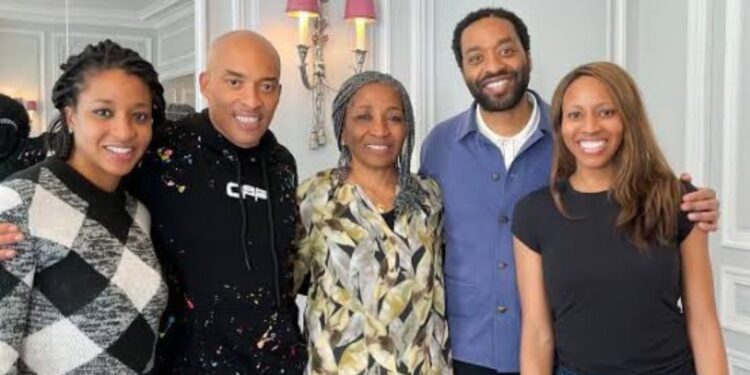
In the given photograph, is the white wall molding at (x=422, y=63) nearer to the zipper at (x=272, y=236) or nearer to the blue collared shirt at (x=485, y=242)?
the blue collared shirt at (x=485, y=242)

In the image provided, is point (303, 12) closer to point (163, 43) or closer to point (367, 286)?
point (163, 43)

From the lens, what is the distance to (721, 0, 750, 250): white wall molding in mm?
Result: 2369

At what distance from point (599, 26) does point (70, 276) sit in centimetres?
249

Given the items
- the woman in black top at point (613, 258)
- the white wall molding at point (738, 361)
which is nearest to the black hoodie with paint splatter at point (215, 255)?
the woman in black top at point (613, 258)

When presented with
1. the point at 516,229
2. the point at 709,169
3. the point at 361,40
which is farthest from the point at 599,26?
the point at 516,229

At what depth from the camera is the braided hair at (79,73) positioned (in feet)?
4.20

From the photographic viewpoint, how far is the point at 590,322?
1336mm

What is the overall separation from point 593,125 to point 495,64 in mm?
417

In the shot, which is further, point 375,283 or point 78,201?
point 375,283

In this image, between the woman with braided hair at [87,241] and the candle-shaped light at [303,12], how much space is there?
5.47ft

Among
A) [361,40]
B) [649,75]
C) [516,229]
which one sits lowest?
[516,229]

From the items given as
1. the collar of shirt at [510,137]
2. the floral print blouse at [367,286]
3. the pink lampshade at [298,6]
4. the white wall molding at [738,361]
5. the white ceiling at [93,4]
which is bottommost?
the white wall molding at [738,361]

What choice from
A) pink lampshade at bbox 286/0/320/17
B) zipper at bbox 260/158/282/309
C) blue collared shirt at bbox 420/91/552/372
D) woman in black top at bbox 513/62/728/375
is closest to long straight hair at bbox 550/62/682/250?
woman in black top at bbox 513/62/728/375

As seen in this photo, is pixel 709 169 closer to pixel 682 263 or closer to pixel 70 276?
pixel 682 263
